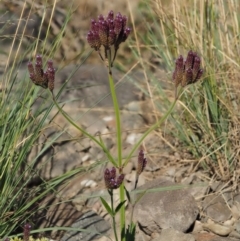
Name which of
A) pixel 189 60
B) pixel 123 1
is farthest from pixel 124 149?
pixel 123 1

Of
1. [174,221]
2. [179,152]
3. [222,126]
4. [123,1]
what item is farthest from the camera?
[123,1]

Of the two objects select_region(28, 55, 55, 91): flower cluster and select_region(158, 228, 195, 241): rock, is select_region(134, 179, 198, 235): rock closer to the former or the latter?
select_region(158, 228, 195, 241): rock

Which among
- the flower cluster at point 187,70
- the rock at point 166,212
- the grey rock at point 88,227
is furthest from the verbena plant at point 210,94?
the flower cluster at point 187,70

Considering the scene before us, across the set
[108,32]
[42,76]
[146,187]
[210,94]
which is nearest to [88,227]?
[146,187]

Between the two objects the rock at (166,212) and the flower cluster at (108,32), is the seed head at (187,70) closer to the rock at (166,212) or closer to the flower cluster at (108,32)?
the flower cluster at (108,32)

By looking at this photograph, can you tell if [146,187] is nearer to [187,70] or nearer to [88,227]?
[88,227]

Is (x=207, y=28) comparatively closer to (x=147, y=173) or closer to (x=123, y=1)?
(x=147, y=173)
